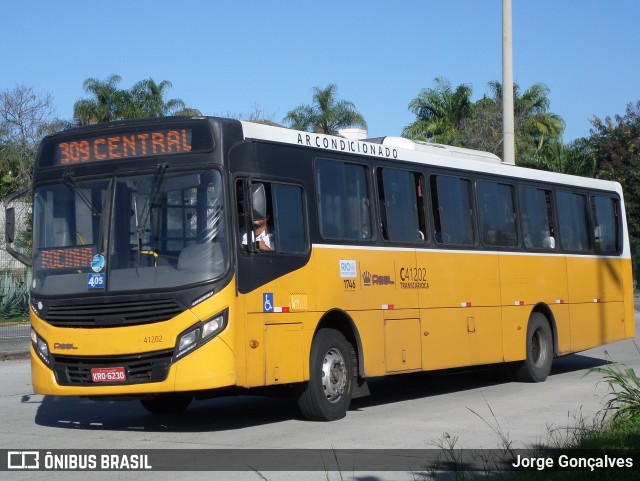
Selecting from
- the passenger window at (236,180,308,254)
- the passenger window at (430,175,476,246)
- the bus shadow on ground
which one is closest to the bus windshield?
the passenger window at (236,180,308,254)

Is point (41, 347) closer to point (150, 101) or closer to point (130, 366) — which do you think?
point (130, 366)

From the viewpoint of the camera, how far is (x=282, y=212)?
12383 mm

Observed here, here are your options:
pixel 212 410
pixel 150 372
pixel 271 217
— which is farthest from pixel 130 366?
pixel 212 410

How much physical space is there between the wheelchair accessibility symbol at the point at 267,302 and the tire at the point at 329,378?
97cm

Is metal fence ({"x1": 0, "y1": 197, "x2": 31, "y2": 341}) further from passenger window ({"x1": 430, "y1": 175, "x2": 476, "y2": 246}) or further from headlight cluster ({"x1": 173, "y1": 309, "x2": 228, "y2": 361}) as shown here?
headlight cluster ({"x1": 173, "y1": 309, "x2": 228, "y2": 361})

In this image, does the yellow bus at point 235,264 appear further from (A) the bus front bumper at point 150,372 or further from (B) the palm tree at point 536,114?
(B) the palm tree at point 536,114

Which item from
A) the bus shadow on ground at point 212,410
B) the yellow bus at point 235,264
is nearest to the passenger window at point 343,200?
the yellow bus at point 235,264

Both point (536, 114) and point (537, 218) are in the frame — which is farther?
point (536, 114)

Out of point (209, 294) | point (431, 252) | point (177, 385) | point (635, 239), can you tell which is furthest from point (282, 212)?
point (635, 239)

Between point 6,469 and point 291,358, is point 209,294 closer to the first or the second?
point 291,358

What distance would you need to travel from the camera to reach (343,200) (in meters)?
13.5

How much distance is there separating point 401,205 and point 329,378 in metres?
3.03

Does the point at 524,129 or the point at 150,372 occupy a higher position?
the point at 524,129

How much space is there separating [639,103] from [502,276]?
37632mm
